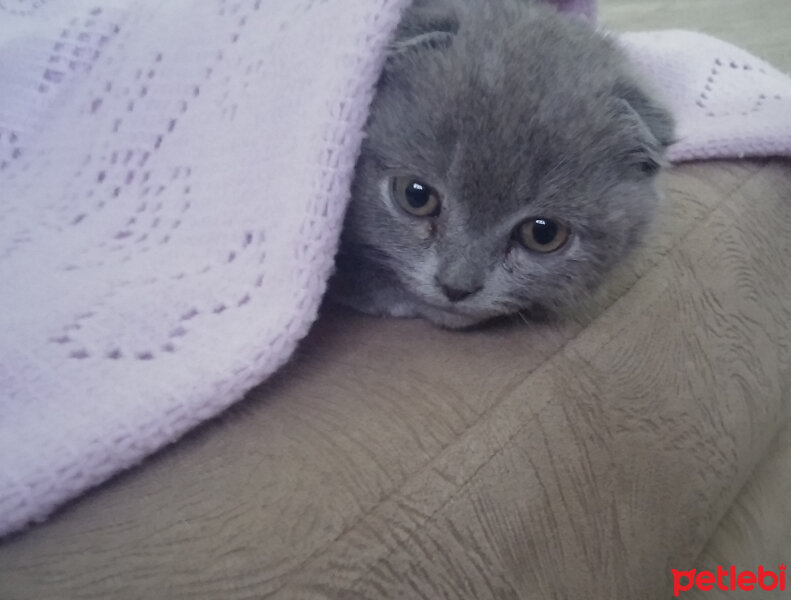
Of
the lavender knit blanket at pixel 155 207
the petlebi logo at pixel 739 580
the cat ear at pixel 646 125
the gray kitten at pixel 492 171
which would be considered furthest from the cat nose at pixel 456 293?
the petlebi logo at pixel 739 580

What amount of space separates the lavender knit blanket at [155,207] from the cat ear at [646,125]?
272 mm

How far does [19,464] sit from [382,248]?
16.4 inches

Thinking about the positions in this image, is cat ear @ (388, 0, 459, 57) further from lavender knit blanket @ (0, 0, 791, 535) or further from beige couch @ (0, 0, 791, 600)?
beige couch @ (0, 0, 791, 600)

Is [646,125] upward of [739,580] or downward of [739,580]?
upward

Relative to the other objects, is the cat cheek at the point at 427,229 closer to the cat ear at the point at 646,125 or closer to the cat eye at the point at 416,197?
the cat eye at the point at 416,197

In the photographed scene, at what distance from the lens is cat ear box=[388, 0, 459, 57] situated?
749mm

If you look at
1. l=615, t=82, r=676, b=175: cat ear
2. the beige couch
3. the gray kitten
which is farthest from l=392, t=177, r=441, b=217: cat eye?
l=615, t=82, r=676, b=175: cat ear

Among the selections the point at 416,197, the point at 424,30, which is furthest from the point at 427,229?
the point at 424,30

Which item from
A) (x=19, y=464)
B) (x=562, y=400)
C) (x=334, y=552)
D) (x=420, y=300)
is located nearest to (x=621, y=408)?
(x=562, y=400)

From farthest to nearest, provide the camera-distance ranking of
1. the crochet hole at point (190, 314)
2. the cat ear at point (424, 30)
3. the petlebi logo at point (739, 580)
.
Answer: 1. the petlebi logo at point (739, 580)
2. the cat ear at point (424, 30)
3. the crochet hole at point (190, 314)

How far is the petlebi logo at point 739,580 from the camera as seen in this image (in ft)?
2.91

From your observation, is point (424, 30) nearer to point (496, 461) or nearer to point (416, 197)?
point (416, 197)

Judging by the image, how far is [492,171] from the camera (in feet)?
2.35

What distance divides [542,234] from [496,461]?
Result: 10.4 inches
